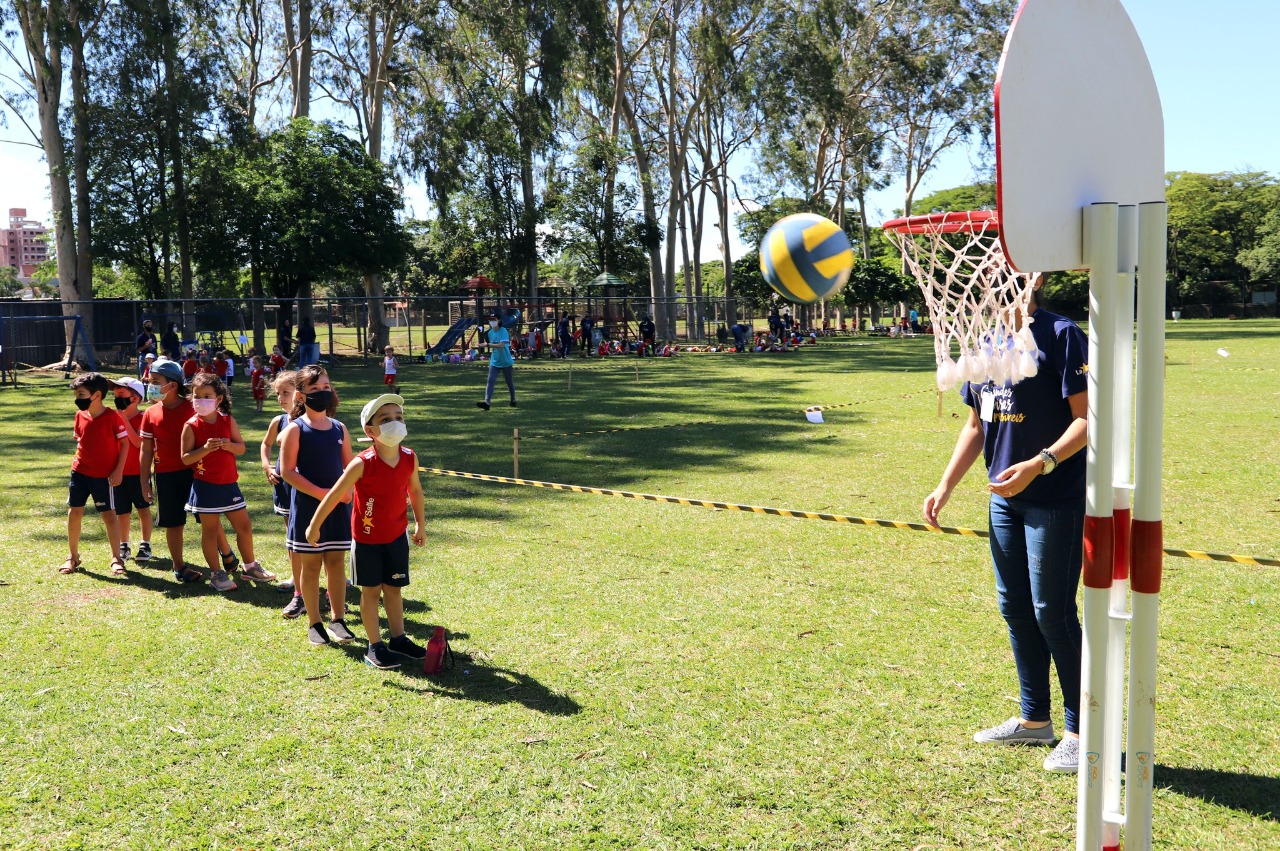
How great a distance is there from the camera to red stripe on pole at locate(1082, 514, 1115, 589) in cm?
313

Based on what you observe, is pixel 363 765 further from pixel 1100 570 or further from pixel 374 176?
pixel 374 176

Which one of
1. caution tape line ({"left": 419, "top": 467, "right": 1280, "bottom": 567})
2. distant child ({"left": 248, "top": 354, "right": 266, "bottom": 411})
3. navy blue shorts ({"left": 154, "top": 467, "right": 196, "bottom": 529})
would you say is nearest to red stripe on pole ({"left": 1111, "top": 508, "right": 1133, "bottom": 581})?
caution tape line ({"left": 419, "top": 467, "right": 1280, "bottom": 567})

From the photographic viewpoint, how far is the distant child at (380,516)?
5719 mm

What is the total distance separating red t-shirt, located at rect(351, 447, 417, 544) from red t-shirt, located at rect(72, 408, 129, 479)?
333 centimetres

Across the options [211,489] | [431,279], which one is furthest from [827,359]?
[431,279]

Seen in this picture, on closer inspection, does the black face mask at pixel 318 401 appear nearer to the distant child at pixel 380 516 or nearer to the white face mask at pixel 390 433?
the distant child at pixel 380 516

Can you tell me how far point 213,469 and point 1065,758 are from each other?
5876 millimetres

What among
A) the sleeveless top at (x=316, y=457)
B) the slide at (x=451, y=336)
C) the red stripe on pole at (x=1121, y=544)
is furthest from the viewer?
the slide at (x=451, y=336)

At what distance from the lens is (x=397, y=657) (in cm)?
587

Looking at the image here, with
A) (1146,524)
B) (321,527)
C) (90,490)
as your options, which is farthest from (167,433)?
(1146,524)

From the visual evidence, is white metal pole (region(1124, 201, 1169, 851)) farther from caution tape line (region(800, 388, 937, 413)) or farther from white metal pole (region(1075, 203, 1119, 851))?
caution tape line (region(800, 388, 937, 413))

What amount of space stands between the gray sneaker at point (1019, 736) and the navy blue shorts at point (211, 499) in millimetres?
5379

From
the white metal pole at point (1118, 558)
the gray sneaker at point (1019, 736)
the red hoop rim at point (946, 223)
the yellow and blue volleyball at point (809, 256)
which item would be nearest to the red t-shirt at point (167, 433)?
the yellow and blue volleyball at point (809, 256)

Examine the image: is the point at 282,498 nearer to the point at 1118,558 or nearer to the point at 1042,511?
the point at 1042,511
